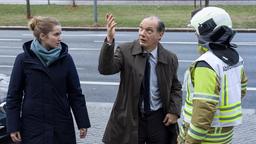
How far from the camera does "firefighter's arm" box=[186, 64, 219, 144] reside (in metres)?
3.62

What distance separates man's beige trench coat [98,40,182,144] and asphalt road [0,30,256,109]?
488 cm

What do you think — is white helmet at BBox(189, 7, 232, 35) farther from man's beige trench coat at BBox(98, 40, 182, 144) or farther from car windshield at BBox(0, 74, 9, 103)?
car windshield at BBox(0, 74, 9, 103)

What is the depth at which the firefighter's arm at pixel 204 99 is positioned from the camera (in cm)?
362

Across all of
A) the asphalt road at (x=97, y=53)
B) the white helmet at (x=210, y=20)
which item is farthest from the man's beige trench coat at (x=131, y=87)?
the asphalt road at (x=97, y=53)

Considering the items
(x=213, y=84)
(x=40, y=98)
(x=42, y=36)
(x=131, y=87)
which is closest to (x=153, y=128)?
(x=131, y=87)

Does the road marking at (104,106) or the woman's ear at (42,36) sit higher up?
the woman's ear at (42,36)

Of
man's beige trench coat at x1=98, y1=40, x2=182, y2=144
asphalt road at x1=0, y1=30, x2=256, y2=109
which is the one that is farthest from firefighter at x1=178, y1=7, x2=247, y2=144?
asphalt road at x1=0, y1=30, x2=256, y2=109

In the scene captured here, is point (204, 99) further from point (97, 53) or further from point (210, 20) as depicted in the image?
point (97, 53)

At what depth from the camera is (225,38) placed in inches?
148

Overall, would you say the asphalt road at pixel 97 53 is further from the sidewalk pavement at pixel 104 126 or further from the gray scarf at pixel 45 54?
the gray scarf at pixel 45 54

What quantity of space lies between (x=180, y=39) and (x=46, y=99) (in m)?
15.4

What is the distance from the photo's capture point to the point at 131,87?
4.73 meters

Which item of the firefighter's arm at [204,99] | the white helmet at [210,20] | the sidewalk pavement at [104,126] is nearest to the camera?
the firefighter's arm at [204,99]

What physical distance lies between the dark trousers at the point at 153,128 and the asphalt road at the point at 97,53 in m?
4.79
